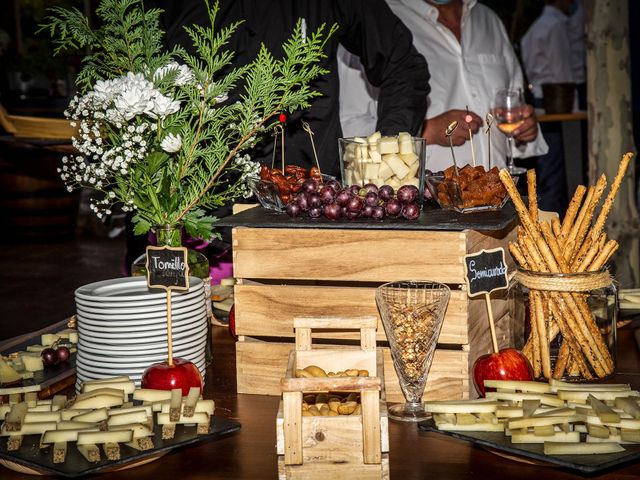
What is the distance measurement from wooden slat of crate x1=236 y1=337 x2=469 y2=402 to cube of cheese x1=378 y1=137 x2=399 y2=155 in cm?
41

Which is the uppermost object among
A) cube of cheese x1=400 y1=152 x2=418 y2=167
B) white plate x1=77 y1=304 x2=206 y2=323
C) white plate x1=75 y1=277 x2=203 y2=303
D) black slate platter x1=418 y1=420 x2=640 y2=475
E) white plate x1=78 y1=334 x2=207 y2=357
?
cube of cheese x1=400 y1=152 x2=418 y2=167

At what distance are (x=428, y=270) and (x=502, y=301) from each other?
29 cm

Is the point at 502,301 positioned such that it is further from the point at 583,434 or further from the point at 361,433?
the point at 361,433

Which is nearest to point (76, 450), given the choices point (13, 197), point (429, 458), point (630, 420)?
point (429, 458)

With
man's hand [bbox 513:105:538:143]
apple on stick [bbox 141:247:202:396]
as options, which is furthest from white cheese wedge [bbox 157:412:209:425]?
man's hand [bbox 513:105:538:143]

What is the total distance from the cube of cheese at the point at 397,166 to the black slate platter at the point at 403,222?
89 millimetres

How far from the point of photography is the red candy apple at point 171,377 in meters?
1.66

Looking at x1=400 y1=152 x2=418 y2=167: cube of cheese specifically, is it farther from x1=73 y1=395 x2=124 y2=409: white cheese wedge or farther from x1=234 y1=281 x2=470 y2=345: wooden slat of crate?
x1=73 y1=395 x2=124 y2=409: white cheese wedge

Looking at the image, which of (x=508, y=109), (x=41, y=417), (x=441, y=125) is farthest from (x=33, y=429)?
(x=508, y=109)

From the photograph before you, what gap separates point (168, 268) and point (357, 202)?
1.21ft

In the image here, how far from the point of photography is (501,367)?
5.48ft

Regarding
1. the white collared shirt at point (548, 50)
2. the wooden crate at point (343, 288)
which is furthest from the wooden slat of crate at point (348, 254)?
the white collared shirt at point (548, 50)

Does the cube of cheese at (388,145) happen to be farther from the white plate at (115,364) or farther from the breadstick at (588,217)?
the white plate at (115,364)

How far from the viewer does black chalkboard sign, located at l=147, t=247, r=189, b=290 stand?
1.73 m
